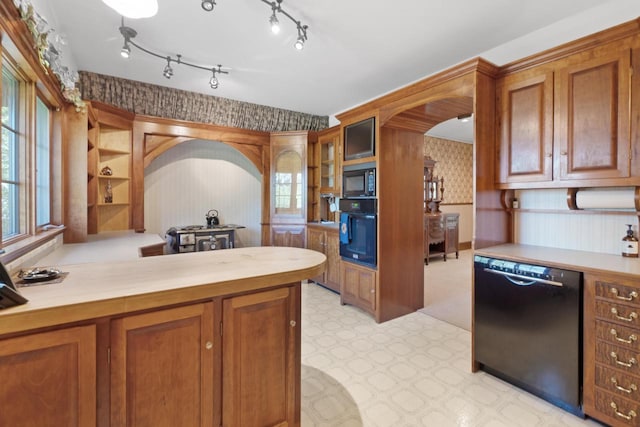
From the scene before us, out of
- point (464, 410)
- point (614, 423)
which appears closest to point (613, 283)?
point (614, 423)

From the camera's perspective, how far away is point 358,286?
11.7ft

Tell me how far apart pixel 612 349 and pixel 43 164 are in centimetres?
437

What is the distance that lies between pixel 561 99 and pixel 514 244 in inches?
46.9

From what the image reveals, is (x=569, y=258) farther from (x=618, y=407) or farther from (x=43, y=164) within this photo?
(x=43, y=164)

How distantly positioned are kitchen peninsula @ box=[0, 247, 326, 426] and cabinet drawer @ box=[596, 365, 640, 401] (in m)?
1.79

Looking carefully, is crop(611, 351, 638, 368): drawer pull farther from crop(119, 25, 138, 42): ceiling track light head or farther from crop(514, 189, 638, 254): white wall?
crop(119, 25, 138, 42): ceiling track light head

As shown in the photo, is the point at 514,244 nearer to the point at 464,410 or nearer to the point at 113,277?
the point at 464,410

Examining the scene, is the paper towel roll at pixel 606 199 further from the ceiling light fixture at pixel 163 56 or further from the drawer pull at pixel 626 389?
the ceiling light fixture at pixel 163 56

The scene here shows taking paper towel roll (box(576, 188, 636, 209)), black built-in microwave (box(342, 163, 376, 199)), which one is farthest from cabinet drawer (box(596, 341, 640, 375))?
black built-in microwave (box(342, 163, 376, 199))

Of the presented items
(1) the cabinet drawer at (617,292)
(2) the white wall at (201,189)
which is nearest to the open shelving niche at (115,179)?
(2) the white wall at (201,189)

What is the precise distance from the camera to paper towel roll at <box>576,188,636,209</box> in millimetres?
2012

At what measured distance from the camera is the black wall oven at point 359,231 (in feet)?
10.8

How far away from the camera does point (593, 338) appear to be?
1.80m

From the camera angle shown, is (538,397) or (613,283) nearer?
(613,283)
